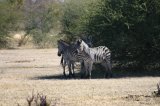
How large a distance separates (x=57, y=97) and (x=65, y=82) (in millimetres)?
4560

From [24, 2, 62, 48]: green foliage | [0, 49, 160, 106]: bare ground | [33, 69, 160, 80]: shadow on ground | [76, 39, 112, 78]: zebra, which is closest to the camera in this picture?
[0, 49, 160, 106]: bare ground

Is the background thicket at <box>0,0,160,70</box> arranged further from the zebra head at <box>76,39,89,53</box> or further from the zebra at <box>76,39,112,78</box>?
the zebra head at <box>76,39,89,53</box>

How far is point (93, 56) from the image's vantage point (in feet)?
74.4

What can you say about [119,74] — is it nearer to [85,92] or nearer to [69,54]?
[69,54]

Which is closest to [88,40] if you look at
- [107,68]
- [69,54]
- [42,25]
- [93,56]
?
[69,54]

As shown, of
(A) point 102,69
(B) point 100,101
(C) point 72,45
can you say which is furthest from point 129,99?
(A) point 102,69

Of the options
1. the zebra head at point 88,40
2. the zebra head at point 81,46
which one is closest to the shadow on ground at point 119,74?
the zebra head at point 81,46

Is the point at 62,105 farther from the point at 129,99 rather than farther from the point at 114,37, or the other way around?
the point at 114,37

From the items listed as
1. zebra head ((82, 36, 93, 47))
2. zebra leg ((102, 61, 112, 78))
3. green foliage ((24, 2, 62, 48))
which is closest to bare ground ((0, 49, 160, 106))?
zebra leg ((102, 61, 112, 78))

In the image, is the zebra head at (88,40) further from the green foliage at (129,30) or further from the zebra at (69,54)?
the zebra at (69,54)

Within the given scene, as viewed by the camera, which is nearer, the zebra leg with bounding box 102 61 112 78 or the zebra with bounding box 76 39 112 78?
the zebra with bounding box 76 39 112 78

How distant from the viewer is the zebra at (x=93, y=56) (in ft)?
73.3

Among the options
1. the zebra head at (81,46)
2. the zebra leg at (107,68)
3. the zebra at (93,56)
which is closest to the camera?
the zebra at (93,56)

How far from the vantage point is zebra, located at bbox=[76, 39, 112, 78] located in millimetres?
22344
